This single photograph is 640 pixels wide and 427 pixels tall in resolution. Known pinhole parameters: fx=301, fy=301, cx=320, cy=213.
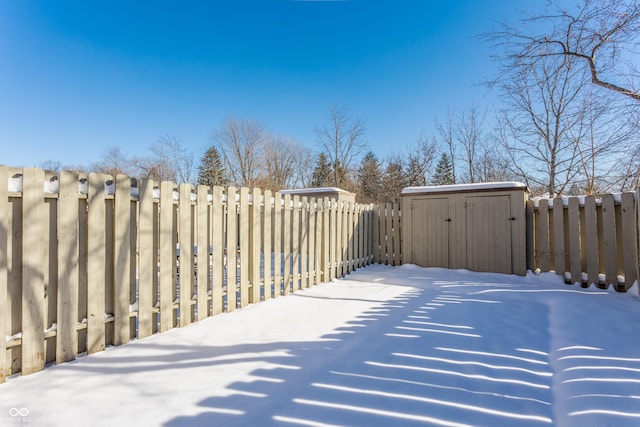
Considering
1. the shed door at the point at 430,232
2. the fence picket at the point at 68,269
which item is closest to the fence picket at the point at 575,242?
the shed door at the point at 430,232

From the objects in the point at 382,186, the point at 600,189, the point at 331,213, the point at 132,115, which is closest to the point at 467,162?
the point at 382,186

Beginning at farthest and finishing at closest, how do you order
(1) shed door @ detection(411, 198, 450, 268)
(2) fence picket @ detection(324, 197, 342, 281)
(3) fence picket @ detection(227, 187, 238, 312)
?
(1) shed door @ detection(411, 198, 450, 268), (2) fence picket @ detection(324, 197, 342, 281), (3) fence picket @ detection(227, 187, 238, 312)

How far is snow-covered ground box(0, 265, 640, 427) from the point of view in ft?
5.43

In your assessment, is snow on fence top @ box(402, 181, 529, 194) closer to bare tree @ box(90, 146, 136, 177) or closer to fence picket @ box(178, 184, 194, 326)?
fence picket @ box(178, 184, 194, 326)

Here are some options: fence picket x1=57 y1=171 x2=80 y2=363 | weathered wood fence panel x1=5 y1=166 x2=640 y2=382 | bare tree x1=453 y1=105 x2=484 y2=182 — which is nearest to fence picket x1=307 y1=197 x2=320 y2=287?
weathered wood fence panel x1=5 y1=166 x2=640 y2=382

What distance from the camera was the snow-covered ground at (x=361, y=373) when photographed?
1655 mm

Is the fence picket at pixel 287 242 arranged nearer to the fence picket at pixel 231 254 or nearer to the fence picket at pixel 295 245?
the fence picket at pixel 295 245

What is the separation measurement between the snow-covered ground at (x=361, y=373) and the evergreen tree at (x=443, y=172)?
18546 mm

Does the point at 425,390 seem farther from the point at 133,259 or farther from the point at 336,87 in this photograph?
the point at 336,87

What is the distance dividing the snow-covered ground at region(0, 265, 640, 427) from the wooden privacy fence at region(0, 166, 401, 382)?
0.20 m

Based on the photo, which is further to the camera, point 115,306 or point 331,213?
point 331,213

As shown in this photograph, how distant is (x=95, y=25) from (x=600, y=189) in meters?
17.9

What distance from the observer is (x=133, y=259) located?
9.13ft

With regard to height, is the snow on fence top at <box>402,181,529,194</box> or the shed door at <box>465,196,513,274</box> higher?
the snow on fence top at <box>402,181,529,194</box>
